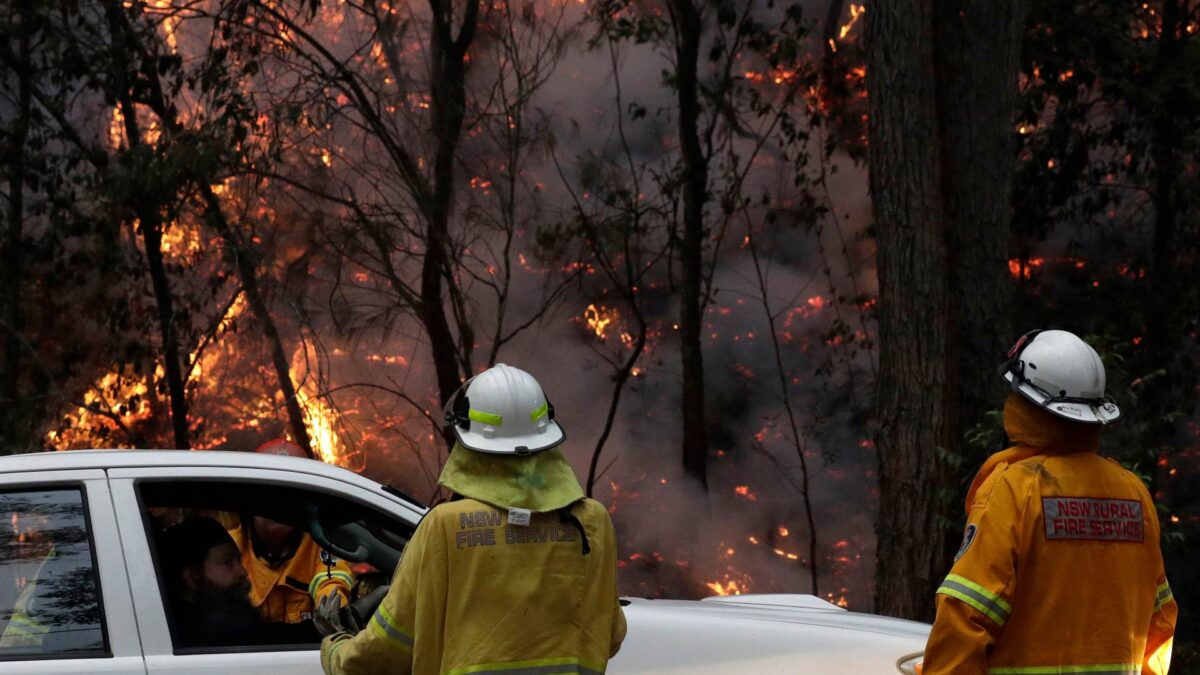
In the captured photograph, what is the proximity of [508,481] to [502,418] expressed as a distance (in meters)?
0.13

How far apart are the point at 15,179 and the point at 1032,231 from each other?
8752 millimetres

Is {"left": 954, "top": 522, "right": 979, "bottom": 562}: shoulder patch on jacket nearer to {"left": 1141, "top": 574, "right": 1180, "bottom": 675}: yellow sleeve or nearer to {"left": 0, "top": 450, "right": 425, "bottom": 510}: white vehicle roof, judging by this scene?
{"left": 1141, "top": 574, "right": 1180, "bottom": 675}: yellow sleeve

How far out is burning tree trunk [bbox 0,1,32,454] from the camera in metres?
11.1

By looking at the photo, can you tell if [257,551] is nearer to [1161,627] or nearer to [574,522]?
[574,522]

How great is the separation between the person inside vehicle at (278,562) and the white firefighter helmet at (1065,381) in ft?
5.73

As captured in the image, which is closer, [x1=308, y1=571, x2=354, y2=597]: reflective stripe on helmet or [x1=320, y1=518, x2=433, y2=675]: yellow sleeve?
[x1=320, y1=518, x2=433, y2=675]: yellow sleeve

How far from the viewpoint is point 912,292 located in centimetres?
705

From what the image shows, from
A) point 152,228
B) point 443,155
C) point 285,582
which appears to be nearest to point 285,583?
point 285,582

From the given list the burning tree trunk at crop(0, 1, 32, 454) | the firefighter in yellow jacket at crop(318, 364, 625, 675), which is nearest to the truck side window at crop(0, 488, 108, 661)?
the firefighter in yellow jacket at crop(318, 364, 625, 675)

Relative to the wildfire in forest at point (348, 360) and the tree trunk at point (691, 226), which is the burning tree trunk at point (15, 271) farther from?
the tree trunk at point (691, 226)

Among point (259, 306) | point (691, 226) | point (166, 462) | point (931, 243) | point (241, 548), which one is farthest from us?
point (691, 226)

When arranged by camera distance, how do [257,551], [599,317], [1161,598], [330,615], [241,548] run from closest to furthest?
[330,615] < [1161,598] < [241,548] < [257,551] < [599,317]

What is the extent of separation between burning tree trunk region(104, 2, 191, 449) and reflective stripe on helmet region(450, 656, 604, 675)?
8313 millimetres

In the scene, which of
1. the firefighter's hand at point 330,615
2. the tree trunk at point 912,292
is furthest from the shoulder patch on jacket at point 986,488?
the tree trunk at point 912,292
